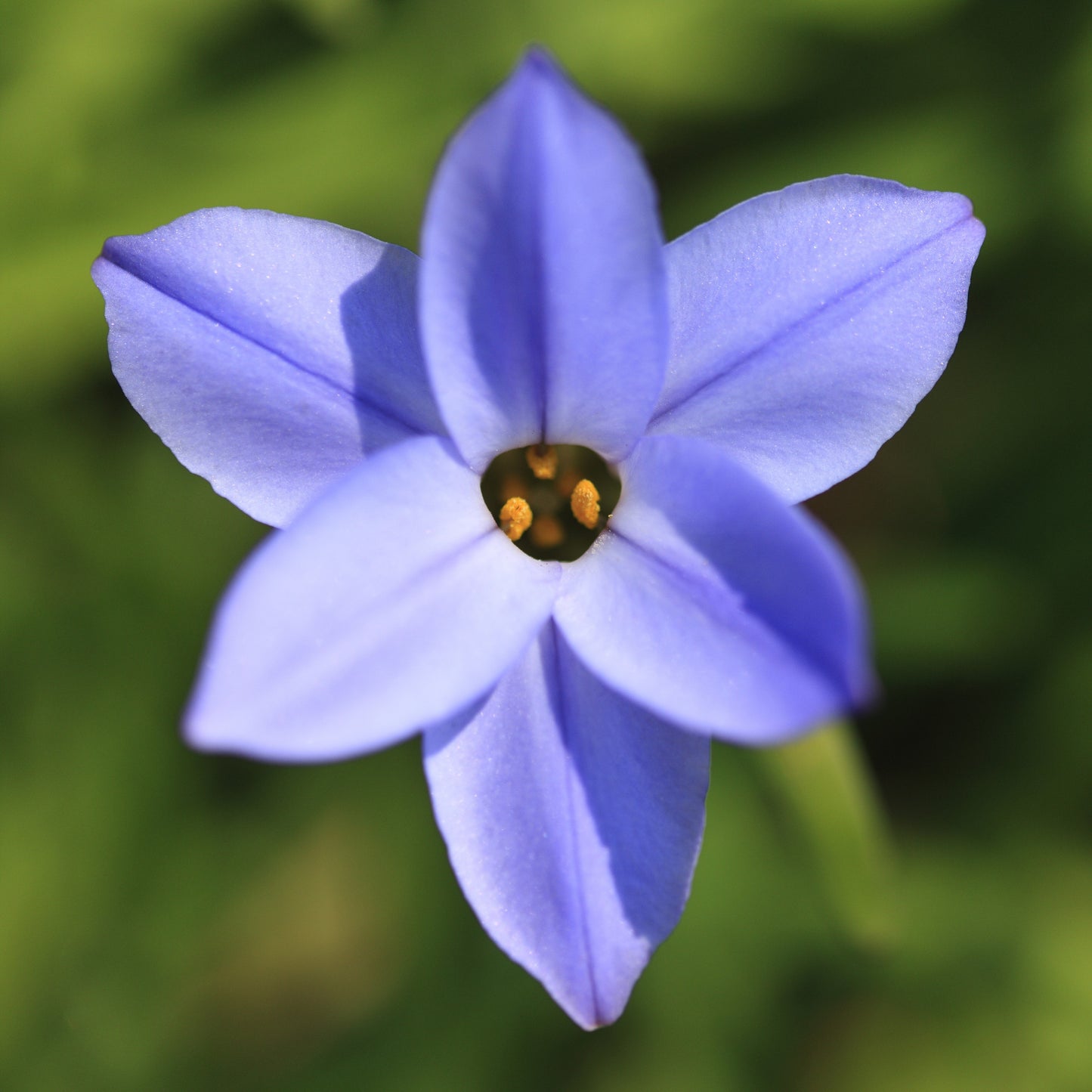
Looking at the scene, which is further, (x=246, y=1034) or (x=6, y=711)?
(x=246, y=1034)

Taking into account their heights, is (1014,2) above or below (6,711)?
above

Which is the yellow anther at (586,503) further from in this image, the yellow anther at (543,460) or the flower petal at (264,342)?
the flower petal at (264,342)

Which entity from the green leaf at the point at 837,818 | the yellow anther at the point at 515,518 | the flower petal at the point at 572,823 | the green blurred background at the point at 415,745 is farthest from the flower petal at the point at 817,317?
the green blurred background at the point at 415,745

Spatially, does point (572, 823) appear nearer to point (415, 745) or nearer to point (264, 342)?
point (264, 342)

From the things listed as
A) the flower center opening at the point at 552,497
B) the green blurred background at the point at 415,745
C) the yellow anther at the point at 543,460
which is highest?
the yellow anther at the point at 543,460

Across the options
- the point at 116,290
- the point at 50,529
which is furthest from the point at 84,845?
the point at 116,290

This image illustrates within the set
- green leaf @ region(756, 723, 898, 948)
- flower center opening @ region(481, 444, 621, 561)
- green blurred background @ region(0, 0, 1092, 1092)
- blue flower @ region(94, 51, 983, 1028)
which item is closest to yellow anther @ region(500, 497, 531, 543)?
flower center opening @ region(481, 444, 621, 561)

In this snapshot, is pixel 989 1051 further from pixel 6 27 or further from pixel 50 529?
pixel 6 27

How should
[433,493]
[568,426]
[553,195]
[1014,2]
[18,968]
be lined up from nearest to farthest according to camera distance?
[553,195] < [433,493] < [568,426] < [18,968] < [1014,2]
